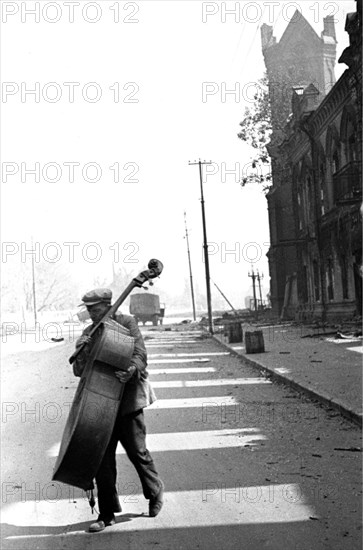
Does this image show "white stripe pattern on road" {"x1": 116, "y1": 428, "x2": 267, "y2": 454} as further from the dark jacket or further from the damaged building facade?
the damaged building facade

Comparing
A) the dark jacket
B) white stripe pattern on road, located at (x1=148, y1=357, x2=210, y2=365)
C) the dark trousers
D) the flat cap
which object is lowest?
white stripe pattern on road, located at (x1=148, y1=357, x2=210, y2=365)

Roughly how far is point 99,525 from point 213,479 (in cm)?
172

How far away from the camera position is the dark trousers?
5703 mm

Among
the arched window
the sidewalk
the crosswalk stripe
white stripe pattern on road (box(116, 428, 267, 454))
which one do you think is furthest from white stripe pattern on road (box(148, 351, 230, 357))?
white stripe pattern on road (box(116, 428, 267, 454))

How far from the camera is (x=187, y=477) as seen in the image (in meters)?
7.12

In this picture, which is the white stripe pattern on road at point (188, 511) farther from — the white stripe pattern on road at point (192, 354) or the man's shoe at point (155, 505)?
the white stripe pattern on road at point (192, 354)

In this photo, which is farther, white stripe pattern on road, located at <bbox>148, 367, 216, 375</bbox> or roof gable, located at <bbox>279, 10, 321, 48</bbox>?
roof gable, located at <bbox>279, 10, 321, 48</bbox>

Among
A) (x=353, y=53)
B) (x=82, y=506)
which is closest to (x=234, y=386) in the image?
(x=82, y=506)

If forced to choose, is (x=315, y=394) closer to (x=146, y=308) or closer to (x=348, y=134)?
(x=348, y=134)

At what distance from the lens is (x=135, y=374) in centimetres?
580

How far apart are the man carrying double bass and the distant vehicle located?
56.0 m

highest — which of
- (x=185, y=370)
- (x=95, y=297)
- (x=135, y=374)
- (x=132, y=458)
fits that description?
(x=95, y=297)

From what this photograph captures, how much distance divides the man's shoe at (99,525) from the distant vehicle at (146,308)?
184 ft

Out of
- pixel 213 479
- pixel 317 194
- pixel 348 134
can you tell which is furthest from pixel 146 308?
pixel 213 479
